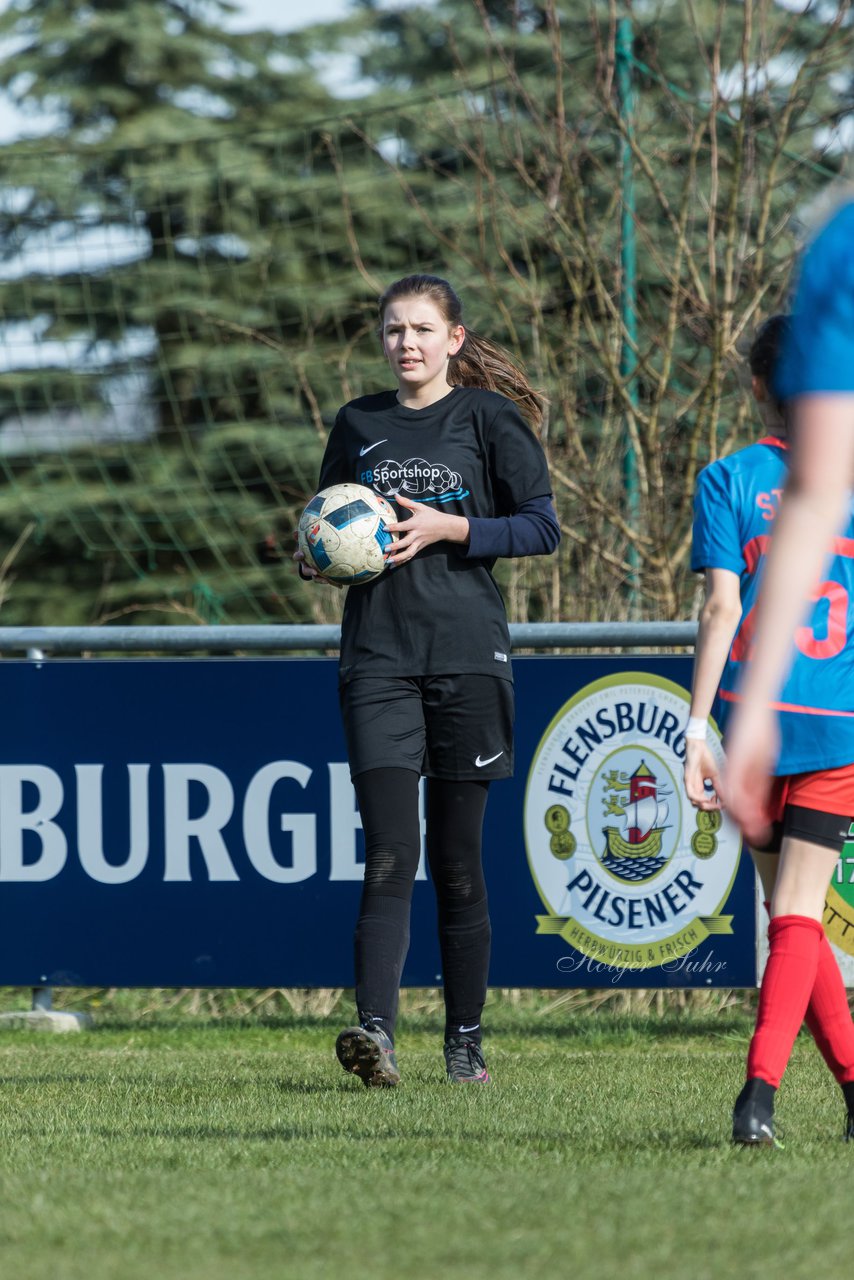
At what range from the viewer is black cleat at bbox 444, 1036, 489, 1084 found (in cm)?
511

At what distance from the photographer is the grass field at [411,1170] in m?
2.87

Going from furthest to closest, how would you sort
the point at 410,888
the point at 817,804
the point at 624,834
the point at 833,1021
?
1. the point at 624,834
2. the point at 410,888
3. the point at 833,1021
4. the point at 817,804

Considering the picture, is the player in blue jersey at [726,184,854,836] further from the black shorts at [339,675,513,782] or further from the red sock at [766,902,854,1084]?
the black shorts at [339,675,513,782]

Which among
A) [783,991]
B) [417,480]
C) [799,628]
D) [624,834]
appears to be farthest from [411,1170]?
[624,834]

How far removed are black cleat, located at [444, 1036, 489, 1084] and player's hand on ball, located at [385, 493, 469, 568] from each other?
1432 millimetres

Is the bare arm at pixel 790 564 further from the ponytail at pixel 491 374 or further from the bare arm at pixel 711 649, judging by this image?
the ponytail at pixel 491 374

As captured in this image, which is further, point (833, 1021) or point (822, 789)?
point (833, 1021)

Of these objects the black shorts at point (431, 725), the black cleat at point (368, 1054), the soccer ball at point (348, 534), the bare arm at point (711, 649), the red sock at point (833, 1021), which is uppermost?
the soccer ball at point (348, 534)

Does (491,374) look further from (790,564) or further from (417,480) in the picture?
(790,564)

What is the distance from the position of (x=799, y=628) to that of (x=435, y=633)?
55.4 inches

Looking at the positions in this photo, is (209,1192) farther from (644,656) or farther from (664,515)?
(664,515)

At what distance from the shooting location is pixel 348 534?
16.1ft

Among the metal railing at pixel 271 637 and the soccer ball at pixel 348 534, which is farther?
the metal railing at pixel 271 637

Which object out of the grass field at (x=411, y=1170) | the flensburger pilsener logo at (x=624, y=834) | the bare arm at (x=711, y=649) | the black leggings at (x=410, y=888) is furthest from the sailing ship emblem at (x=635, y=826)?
the bare arm at (x=711, y=649)
